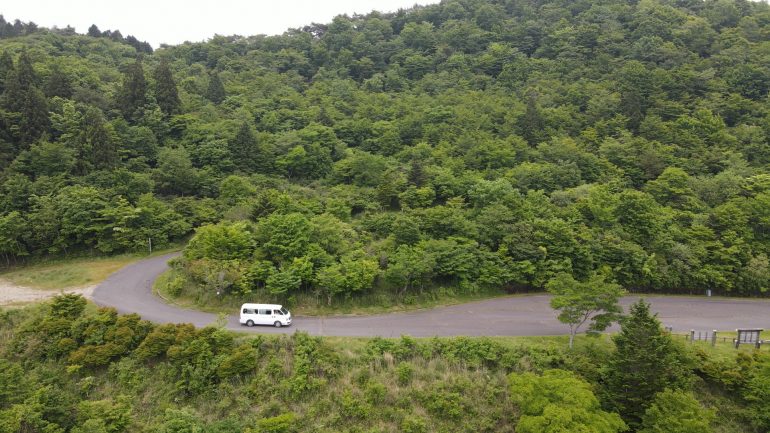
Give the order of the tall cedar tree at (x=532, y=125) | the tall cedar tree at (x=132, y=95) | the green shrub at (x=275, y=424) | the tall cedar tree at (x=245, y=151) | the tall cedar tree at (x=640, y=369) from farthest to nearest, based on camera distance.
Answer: the tall cedar tree at (x=532, y=125) → the tall cedar tree at (x=132, y=95) → the tall cedar tree at (x=245, y=151) → the tall cedar tree at (x=640, y=369) → the green shrub at (x=275, y=424)

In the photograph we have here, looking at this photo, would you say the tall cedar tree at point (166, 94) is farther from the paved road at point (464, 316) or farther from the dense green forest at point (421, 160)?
the paved road at point (464, 316)

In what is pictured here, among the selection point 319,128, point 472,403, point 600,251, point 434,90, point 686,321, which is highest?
point 434,90

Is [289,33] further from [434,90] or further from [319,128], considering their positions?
[319,128]

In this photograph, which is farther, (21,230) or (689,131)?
(689,131)

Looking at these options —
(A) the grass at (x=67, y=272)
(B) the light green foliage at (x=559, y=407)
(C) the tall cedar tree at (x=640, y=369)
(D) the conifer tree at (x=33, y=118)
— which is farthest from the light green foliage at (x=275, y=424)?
(D) the conifer tree at (x=33, y=118)

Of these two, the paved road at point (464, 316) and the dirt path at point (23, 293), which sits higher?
the paved road at point (464, 316)

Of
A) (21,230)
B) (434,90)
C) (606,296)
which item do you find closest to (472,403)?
(606,296)
